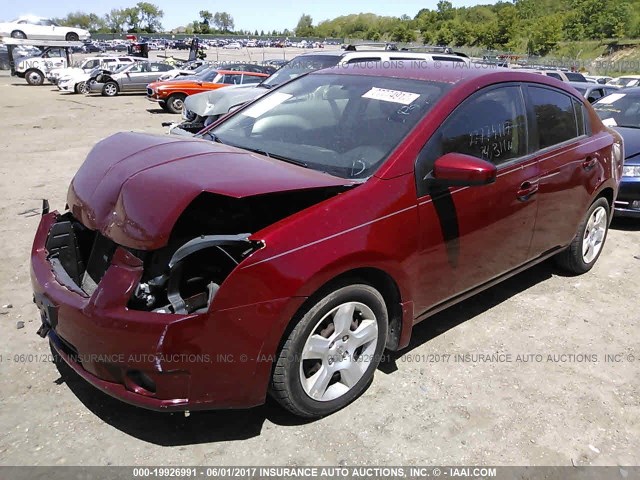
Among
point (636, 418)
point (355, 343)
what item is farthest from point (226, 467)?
point (636, 418)

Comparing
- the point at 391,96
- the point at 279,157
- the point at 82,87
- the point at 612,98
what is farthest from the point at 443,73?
the point at 82,87

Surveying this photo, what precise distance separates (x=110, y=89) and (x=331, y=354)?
23143 mm

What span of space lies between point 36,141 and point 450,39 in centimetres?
8874

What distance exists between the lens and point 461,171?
2.87 m

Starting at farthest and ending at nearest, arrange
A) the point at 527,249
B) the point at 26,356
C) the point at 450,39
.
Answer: the point at 450,39 → the point at 527,249 → the point at 26,356

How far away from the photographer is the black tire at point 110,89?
22859 mm

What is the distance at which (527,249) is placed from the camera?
3.91m

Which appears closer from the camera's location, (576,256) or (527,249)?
(527,249)

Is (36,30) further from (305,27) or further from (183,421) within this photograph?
(305,27)

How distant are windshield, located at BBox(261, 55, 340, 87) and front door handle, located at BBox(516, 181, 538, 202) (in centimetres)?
634

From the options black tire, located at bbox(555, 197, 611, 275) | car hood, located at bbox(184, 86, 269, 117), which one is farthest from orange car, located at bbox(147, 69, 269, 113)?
black tire, located at bbox(555, 197, 611, 275)

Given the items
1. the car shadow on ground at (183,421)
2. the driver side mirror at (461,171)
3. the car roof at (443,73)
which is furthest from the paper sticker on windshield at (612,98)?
the car shadow on ground at (183,421)

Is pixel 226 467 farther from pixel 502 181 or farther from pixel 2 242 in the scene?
pixel 2 242

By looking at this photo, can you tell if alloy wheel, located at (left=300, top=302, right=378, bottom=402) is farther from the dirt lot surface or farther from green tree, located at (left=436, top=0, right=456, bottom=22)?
green tree, located at (left=436, top=0, right=456, bottom=22)
